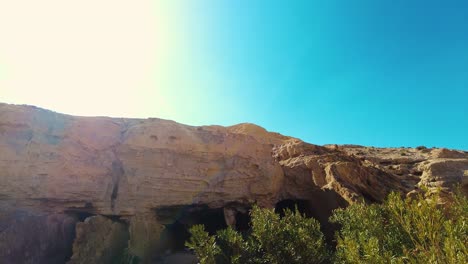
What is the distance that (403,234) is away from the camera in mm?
9141

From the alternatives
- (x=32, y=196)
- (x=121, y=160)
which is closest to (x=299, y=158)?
(x=121, y=160)

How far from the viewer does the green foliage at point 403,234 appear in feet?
19.2

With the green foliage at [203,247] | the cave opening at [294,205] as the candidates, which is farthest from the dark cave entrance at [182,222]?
the green foliage at [203,247]

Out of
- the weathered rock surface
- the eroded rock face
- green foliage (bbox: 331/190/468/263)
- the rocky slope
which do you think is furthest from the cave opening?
the eroded rock face

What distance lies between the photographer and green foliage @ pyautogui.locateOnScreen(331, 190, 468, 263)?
585 cm

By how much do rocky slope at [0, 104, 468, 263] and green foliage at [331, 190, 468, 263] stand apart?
4.53 m

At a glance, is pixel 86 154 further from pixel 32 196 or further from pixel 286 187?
pixel 286 187

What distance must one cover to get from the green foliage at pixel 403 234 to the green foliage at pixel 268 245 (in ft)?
3.39

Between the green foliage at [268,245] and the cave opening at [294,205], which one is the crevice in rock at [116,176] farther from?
the cave opening at [294,205]

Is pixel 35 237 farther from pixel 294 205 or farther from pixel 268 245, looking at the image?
pixel 294 205

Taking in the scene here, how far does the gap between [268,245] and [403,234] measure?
427cm

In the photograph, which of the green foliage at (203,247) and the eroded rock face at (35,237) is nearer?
the green foliage at (203,247)

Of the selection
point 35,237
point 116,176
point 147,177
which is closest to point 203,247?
point 147,177

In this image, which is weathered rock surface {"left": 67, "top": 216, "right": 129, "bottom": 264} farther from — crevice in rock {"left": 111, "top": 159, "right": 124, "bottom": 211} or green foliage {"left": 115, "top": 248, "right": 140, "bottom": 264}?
crevice in rock {"left": 111, "top": 159, "right": 124, "bottom": 211}
